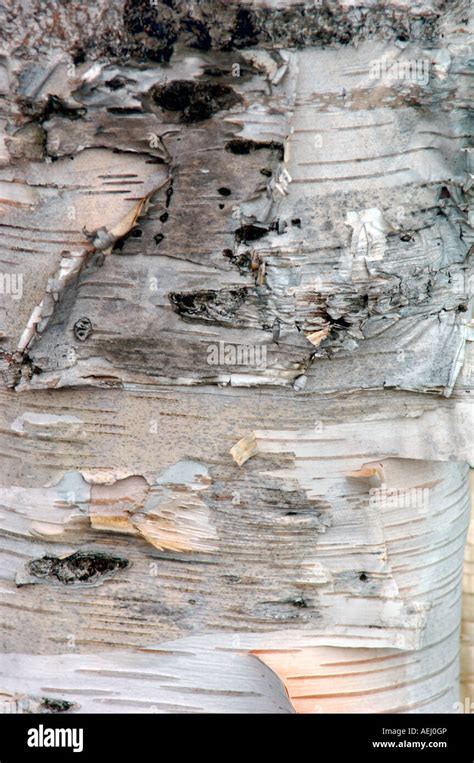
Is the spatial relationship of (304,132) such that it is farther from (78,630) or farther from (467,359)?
(78,630)

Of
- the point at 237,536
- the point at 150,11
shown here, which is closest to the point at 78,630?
the point at 237,536

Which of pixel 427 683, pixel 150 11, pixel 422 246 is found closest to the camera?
pixel 150 11

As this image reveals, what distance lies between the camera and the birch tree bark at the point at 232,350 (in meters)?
1.08

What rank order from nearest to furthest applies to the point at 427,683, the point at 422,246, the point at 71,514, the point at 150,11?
the point at 150,11 < the point at 422,246 < the point at 71,514 < the point at 427,683

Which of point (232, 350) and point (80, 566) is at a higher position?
point (232, 350)

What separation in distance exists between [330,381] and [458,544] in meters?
0.51

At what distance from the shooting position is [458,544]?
4.82 ft

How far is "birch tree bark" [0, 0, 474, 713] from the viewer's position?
1.08 metres

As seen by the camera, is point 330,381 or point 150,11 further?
point 330,381

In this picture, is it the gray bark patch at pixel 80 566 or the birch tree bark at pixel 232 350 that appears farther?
the gray bark patch at pixel 80 566

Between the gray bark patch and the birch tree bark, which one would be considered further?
the gray bark patch

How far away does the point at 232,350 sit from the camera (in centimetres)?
118

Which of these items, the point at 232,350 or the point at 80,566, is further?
the point at 80,566
